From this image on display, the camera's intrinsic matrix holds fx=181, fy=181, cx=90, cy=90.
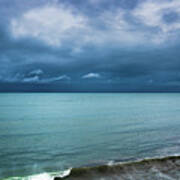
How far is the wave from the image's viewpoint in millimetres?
9977

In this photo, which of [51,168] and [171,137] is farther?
[171,137]

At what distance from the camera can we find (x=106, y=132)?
2342 cm

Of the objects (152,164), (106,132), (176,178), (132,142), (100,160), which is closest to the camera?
(176,178)

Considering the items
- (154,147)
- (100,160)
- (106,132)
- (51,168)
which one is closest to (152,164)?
(100,160)

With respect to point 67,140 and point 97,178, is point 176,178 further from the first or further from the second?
point 67,140

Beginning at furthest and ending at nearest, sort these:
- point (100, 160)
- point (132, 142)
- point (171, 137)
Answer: point (171, 137) → point (132, 142) → point (100, 160)

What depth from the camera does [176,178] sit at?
9.59m

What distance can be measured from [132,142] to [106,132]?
541 cm

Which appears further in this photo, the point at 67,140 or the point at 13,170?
the point at 67,140

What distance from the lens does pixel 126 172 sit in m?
10.7

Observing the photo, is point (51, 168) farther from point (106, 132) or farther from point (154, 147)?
point (106, 132)

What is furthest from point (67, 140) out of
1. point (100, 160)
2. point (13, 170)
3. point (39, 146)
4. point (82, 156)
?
point (13, 170)

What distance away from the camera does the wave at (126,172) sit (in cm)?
998

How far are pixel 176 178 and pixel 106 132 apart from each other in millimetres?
14066
